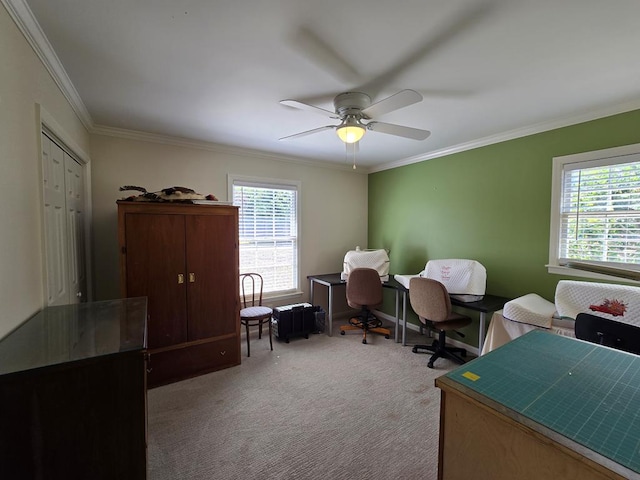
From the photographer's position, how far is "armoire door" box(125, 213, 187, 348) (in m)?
2.49

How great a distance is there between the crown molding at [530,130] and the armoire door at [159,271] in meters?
3.22

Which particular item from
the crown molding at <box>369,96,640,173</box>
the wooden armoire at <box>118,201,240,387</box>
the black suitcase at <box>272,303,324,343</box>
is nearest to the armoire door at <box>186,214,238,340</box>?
the wooden armoire at <box>118,201,240,387</box>

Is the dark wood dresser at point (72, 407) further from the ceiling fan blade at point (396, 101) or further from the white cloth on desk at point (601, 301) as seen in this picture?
the white cloth on desk at point (601, 301)

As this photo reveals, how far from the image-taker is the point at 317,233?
4.46 meters

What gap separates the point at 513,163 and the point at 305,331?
319cm

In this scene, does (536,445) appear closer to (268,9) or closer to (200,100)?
(268,9)

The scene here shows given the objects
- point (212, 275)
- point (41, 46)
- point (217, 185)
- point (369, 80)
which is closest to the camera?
→ point (41, 46)

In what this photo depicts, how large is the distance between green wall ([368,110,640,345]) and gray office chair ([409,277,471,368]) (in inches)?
19.7

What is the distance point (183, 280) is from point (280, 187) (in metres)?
1.92

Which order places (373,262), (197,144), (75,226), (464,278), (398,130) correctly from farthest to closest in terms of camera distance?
(373,262), (197,144), (464,278), (75,226), (398,130)

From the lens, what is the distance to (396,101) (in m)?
1.82

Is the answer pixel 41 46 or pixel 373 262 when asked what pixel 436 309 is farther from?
pixel 41 46

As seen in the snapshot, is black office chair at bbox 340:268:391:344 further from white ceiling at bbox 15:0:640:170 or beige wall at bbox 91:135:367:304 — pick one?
white ceiling at bbox 15:0:640:170

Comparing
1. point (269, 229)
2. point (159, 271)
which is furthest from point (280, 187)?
point (159, 271)
